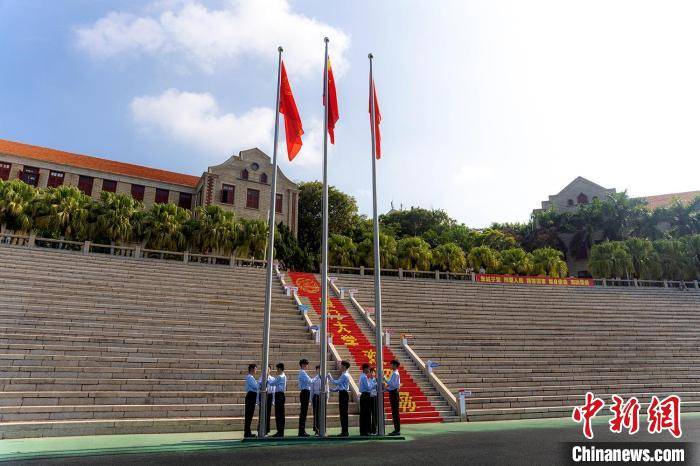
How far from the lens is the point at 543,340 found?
22.0 m

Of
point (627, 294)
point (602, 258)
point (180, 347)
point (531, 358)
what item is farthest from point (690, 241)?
point (180, 347)

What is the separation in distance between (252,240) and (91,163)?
22.0 metres

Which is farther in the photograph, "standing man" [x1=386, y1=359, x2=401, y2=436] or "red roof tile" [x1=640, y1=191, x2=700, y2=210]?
"red roof tile" [x1=640, y1=191, x2=700, y2=210]

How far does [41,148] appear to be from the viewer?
43.1 m

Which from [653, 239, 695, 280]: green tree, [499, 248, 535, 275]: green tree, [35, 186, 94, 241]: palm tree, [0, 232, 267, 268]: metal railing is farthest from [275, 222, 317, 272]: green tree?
[653, 239, 695, 280]: green tree

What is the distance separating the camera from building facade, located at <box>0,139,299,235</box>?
128 feet

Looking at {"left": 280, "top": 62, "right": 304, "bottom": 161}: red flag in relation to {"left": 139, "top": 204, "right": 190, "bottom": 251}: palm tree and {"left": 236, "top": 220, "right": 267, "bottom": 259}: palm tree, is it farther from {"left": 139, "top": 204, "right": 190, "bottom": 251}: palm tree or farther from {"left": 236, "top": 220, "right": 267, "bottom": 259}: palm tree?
{"left": 139, "top": 204, "right": 190, "bottom": 251}: palm tree

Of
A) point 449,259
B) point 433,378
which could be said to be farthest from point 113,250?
point 449,259

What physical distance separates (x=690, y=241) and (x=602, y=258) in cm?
775

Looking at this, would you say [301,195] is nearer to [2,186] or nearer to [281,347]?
[2,186]

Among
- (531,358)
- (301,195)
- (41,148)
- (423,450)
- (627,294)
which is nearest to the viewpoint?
(423,450)

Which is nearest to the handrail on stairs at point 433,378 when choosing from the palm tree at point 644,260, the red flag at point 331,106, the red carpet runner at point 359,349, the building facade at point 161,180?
the red carpet runner at point 359,349

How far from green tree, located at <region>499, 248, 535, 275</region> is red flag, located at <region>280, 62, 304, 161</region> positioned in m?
30.7

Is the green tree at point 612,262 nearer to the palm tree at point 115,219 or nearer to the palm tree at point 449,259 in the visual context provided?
the palm tree at point 449,259
